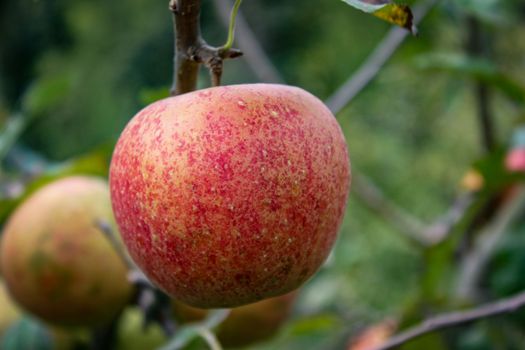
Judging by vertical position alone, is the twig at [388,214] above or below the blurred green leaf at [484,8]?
below

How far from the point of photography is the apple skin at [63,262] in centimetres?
68

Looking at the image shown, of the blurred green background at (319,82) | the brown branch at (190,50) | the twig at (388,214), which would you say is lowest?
the blurred green background at (319,82)

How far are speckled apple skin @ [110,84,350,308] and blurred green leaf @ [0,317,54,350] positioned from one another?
16.5 inches

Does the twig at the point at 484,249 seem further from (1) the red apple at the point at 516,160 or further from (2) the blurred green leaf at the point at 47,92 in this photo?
(2) the blurred green leaf at the point at 47,92

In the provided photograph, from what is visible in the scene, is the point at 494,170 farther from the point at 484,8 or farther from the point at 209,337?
the point at 209,337

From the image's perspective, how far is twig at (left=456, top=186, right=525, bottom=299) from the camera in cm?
102

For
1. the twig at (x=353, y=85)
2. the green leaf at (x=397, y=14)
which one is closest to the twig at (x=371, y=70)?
the twig at (x=353, y=85)

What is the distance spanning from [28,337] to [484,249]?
0.60 meters

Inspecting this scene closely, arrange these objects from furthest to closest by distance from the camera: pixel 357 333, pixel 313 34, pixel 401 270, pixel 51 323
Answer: pixel 313 34 < pixel 401 270 < pixel 357 333 < pixel 51 323

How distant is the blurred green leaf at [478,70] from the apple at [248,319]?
329mm

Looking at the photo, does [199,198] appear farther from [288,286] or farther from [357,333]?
[357,333]

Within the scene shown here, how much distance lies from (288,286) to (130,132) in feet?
0.39

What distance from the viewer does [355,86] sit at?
910 millimetres

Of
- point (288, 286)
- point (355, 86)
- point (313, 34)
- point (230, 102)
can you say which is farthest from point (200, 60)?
point (313, 34)
